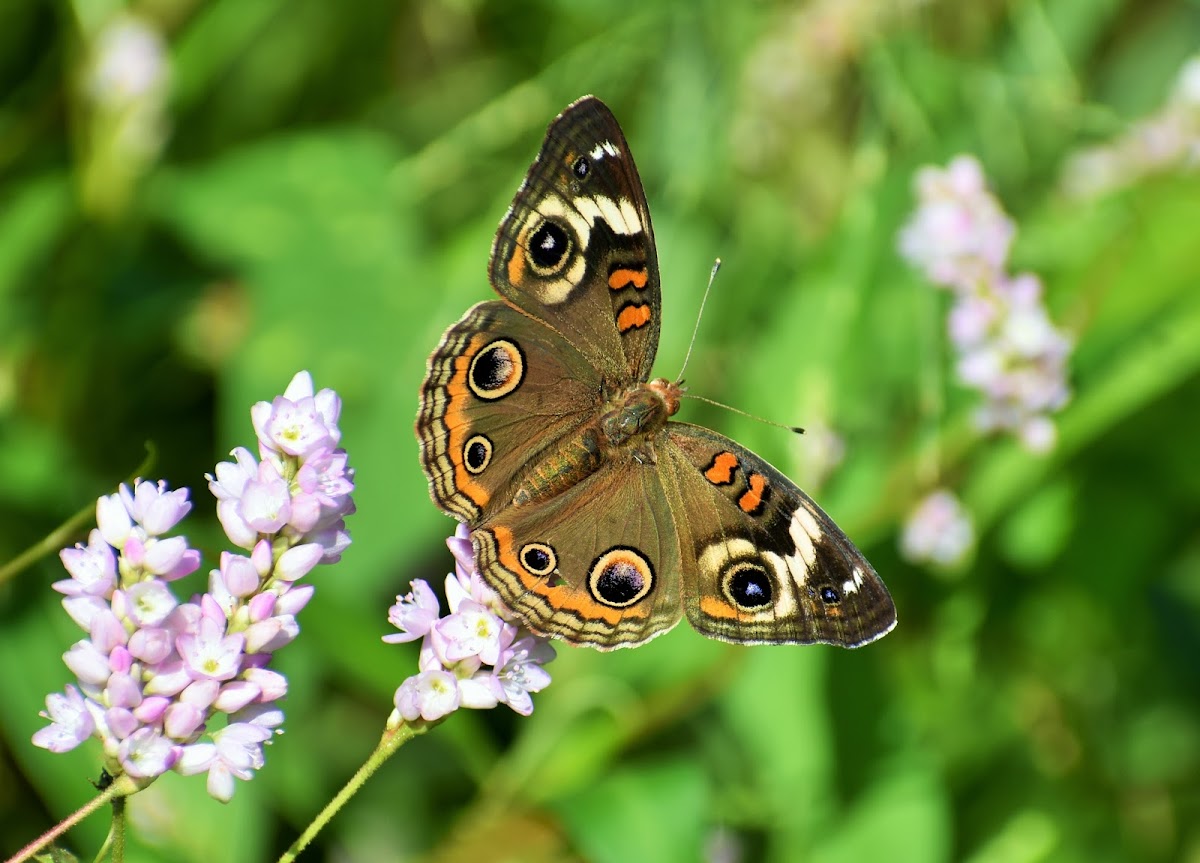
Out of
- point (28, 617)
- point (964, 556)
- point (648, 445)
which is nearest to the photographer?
point (648, 445)

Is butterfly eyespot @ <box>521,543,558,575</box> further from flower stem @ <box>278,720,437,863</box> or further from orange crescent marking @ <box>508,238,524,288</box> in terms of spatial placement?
orange crescent marking @ <box>508,238,524,288</box>

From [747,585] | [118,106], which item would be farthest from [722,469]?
[118,106]

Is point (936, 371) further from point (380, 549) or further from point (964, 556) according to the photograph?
point (380, 549)

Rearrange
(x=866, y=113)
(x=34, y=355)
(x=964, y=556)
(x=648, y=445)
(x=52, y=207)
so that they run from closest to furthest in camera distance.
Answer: (x=648, y=445)
(x=964, y=556)
(x=34, y=355)
(x=52, y=207)
(x=866, y=113)

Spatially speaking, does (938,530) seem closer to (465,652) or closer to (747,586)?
(747,586)

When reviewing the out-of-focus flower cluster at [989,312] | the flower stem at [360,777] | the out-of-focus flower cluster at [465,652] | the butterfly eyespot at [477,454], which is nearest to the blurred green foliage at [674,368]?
the out-of-focus flower cluster at [989,312]

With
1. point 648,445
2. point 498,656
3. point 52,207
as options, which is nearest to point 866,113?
point 648,445
